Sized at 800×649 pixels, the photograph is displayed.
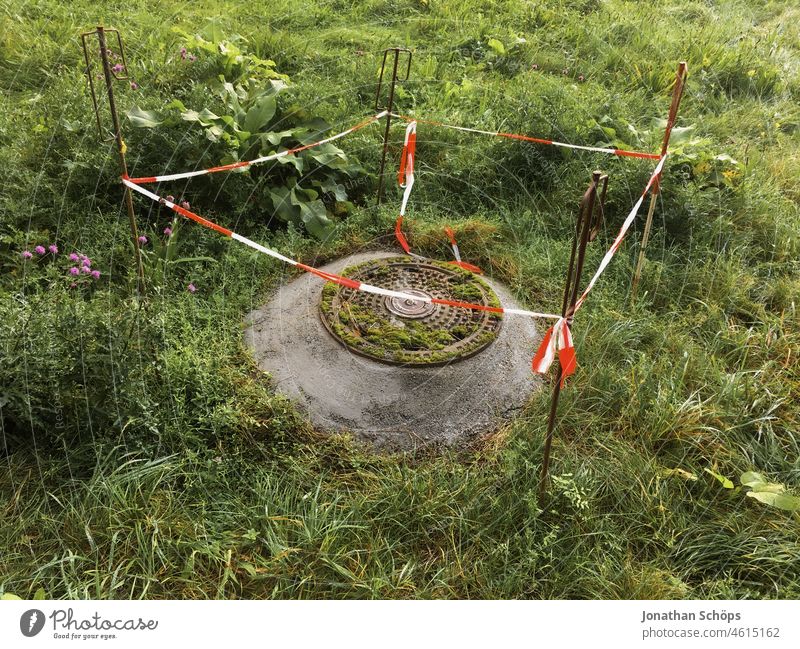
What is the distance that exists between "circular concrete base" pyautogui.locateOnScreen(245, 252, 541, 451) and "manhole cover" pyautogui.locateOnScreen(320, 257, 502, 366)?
46 millimetres

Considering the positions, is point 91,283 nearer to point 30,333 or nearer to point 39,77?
point 30,333

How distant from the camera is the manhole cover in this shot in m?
2.82

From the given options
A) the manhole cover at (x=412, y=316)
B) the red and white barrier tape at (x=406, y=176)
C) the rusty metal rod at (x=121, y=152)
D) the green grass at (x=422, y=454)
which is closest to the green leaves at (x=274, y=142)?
the green grass at (x=422, y=454)

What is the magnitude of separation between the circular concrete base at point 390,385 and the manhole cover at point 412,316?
0.05m

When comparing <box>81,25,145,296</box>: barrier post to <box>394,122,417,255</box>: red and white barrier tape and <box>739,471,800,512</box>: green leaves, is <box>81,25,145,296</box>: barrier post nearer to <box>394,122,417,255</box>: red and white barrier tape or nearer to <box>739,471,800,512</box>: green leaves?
<box>394,122,417,255</box>: red and white barrier tape

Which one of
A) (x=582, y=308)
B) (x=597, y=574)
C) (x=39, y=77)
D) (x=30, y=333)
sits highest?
(x=39, y=77)

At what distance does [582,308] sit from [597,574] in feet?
4.76

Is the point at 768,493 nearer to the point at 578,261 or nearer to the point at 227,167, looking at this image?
the point at 578,261

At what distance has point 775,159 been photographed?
Result: 15.6 ft

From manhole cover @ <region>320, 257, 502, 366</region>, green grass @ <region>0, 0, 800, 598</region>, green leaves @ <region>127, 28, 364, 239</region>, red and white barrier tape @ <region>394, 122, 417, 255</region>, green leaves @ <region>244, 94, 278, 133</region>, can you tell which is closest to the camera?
green grass @ <region>0, 0, 800, 598</region>

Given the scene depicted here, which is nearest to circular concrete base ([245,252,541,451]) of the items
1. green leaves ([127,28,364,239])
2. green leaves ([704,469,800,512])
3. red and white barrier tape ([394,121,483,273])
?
red and white barrier tape ([394,121,483,273])

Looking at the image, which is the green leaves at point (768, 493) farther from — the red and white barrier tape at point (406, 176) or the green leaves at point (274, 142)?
the green leaves at point (274, 142)
